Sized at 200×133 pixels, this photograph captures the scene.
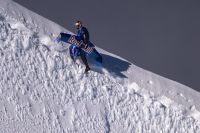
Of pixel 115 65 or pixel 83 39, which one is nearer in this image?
pixel 83 39

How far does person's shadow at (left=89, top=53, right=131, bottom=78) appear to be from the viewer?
12383 mm

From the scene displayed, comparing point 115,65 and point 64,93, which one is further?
point 115,65

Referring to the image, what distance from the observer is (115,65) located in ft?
41.3

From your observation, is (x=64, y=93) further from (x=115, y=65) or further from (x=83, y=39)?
(x=115, y=65)

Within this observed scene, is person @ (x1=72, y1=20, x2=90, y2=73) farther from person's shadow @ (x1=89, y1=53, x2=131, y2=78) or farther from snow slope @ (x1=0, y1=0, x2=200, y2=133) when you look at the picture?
person's shadow @ (x1=89, y1=53, x2=131, y2=78)

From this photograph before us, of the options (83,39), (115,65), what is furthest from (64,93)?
(115,65)

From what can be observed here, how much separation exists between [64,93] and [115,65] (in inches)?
54.0

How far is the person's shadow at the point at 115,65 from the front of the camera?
1238 cm

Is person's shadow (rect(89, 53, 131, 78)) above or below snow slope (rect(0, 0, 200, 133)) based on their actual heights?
above

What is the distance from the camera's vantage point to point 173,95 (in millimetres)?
12750

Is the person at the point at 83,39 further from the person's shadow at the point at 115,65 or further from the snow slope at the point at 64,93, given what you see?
the person's shadow at the point at 115,65

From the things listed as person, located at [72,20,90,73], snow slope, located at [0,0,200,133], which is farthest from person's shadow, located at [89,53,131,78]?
person, located at [72,20,90,73]

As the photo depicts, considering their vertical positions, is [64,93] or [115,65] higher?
[115,65]

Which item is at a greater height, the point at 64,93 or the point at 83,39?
the point at 83,39
